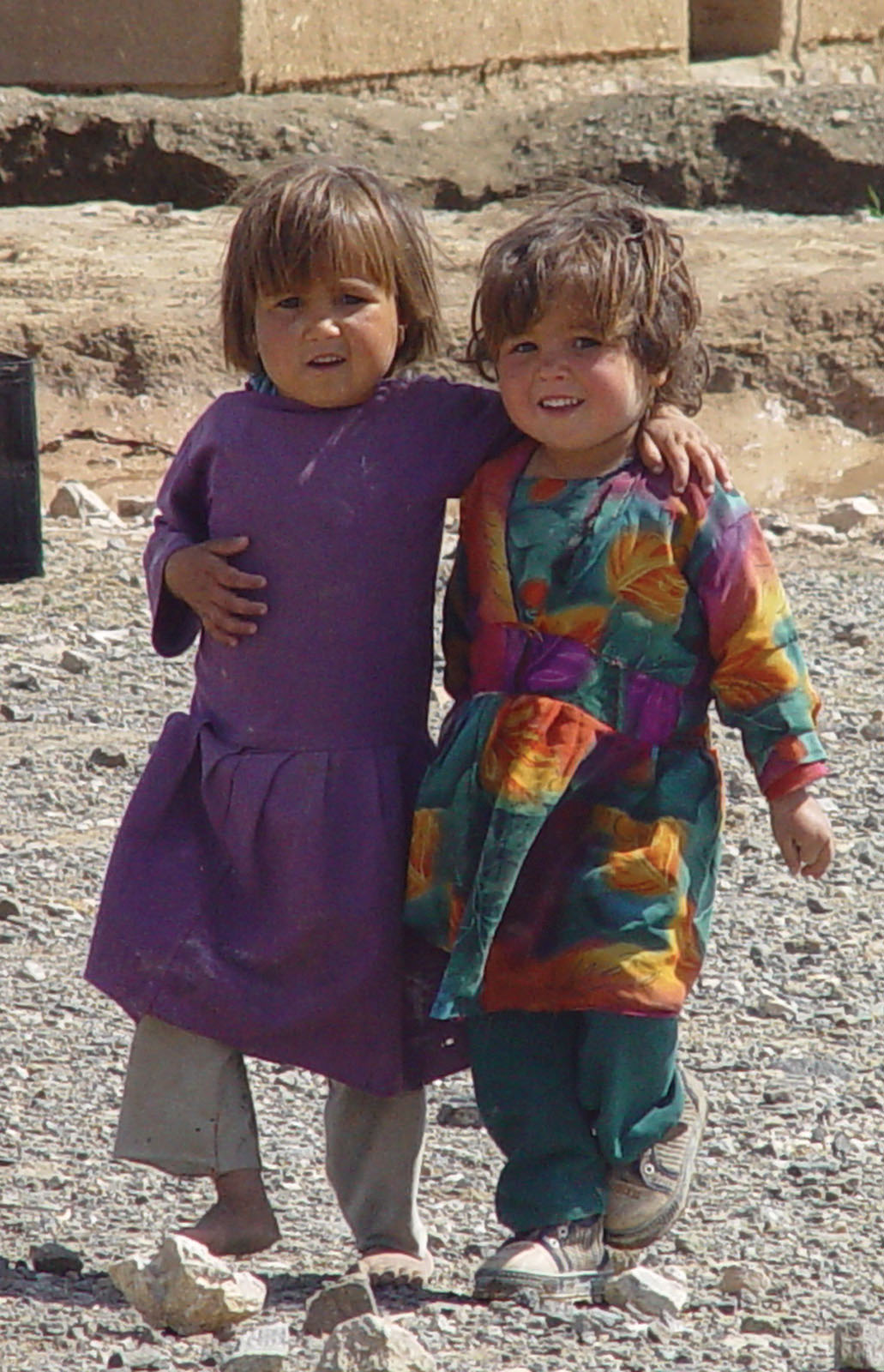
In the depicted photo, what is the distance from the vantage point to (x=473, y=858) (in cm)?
271

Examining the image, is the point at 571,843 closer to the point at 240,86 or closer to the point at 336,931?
the point at 336,931

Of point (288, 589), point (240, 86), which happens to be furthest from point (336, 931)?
point (240, 86)

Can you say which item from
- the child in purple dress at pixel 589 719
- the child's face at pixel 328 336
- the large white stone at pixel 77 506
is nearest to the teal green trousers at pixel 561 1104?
the child in purple dress at pixel 589 719

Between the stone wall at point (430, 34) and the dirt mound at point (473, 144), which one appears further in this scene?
the stone wall at point (430, 34)

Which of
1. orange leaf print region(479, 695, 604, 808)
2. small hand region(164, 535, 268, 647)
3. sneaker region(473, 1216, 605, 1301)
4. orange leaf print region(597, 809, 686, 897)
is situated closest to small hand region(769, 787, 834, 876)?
orange leaf print region(597, 809, 686, 897)

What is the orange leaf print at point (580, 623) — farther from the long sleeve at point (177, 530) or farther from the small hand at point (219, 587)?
the long sleeve at point (177, 530)

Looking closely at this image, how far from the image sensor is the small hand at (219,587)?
2795 mm

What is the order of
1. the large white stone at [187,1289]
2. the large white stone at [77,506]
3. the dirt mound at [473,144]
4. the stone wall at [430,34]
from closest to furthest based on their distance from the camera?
the large white stone at [187,1289] → the large white stone at [77,506] → the dirt mound at [473,144] → the stone wall at [430,34]

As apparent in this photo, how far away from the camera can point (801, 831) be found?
8.86 ft

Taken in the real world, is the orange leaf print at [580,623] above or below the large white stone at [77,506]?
above

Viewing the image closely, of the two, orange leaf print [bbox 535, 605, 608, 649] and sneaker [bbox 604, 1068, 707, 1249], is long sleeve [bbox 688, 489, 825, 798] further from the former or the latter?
sneaker [bbox 604, 1068, 707, 1249]

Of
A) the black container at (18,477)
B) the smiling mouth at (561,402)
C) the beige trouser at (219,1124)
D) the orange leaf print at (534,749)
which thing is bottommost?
the black container at (18,477)

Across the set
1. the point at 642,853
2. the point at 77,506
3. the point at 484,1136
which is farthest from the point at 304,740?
the point at 77,506

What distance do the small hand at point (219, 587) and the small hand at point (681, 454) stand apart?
499 mm
